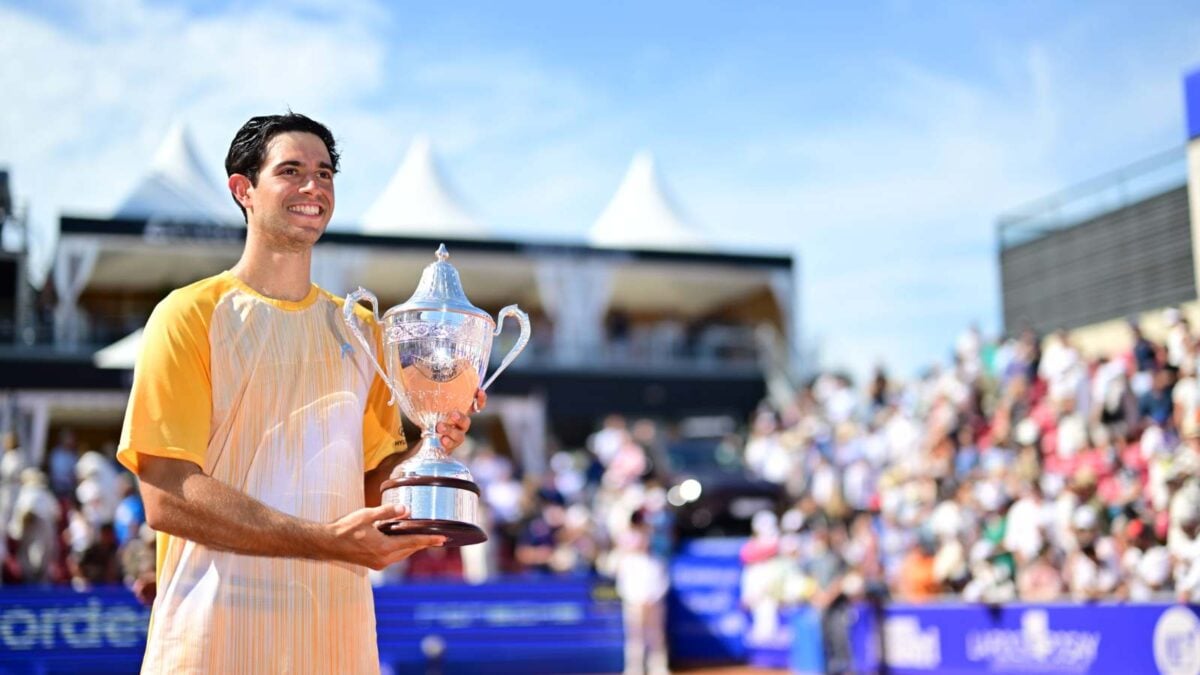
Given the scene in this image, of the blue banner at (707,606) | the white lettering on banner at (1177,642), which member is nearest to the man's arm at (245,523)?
the white lettering on banner at (1177,642)

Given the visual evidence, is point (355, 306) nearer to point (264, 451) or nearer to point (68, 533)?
point (264, 451)

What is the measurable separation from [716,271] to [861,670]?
18.9 meters

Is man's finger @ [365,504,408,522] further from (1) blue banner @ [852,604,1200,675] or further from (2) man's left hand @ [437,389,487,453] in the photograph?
(1) blue banner @ [852,604,1200,675]

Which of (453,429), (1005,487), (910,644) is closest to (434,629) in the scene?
(910,644)

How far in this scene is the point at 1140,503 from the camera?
1224 centimetres

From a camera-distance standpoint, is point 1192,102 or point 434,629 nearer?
point 1192,102

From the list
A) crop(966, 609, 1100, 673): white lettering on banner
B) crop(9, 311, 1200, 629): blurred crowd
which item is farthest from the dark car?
crop(966, 609, 1100, 673): white lettering on banner

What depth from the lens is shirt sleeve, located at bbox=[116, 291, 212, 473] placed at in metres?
2.71

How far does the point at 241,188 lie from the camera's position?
9.98ft

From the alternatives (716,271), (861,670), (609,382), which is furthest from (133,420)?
(716,271)

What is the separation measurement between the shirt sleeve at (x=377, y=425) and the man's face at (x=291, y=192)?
0.35 meters

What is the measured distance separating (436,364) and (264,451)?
0.44 meters

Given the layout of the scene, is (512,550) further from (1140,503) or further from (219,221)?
(219,221)

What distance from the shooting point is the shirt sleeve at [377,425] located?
3.21 metres
